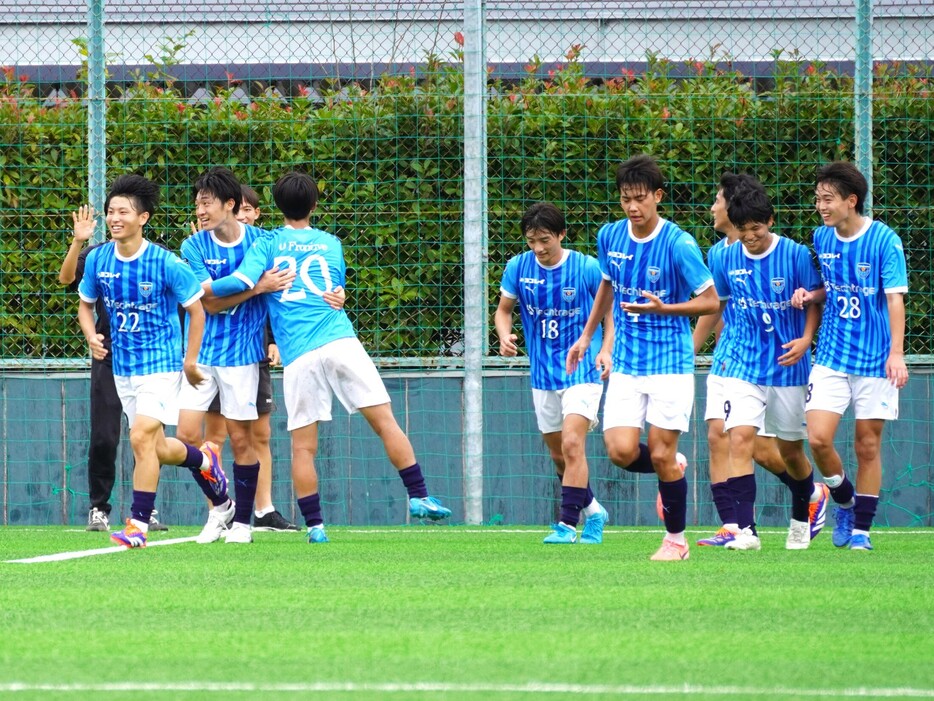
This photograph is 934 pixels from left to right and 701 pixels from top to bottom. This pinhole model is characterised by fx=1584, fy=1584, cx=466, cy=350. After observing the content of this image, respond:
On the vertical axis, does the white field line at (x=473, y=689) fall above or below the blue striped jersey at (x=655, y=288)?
below

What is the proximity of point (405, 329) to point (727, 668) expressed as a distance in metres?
7.36

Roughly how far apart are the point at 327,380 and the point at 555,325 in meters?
1.37

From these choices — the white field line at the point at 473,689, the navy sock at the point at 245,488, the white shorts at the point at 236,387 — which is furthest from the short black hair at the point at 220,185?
the white field line at the point at 473,689

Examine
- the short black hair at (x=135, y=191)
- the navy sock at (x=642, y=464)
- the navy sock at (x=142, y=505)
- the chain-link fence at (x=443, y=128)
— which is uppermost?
the chain-link fence at (x=443, y=128)

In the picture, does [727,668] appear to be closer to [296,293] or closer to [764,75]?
[296,293]

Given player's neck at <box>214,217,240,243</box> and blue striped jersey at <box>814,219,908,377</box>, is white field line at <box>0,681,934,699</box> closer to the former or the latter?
blue striped jersey at <box>814,219,908,377</box>

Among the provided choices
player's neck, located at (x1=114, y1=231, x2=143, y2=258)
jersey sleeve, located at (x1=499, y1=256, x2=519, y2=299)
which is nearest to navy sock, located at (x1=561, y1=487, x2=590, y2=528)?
jersey sleeve, located at (x1=499, y1=256, x2=519, y2=299)

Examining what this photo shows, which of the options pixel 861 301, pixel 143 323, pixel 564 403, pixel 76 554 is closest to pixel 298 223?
pixel 143 323

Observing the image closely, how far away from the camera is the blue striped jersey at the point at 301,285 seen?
867 cm

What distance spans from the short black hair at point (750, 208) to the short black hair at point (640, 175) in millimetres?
729

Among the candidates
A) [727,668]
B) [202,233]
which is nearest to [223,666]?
[727,668]

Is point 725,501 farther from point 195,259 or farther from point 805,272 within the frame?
point 195,259

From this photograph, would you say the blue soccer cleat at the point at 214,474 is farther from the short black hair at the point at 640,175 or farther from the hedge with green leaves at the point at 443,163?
the short black hair at the point at 640,175

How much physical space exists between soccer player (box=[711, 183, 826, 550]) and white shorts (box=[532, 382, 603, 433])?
0.82 metres
